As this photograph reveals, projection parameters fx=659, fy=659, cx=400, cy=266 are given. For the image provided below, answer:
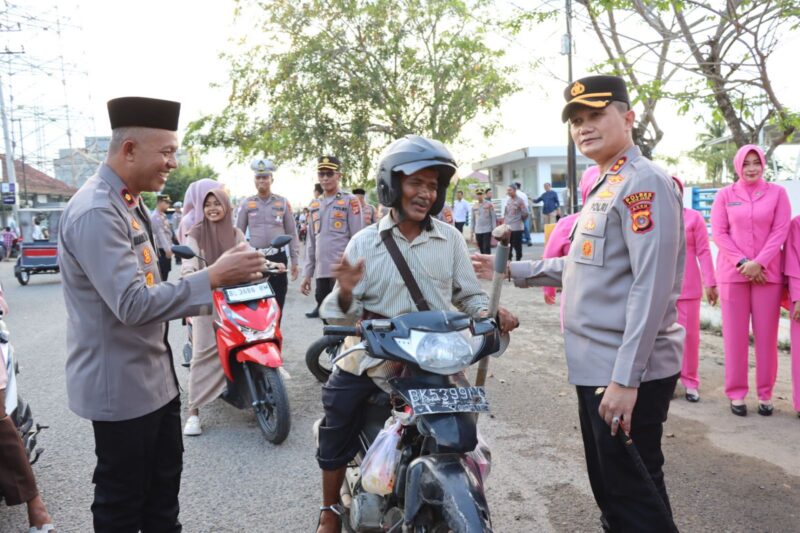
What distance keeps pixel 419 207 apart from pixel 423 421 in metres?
0.92

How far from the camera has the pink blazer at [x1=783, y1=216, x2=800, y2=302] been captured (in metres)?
5.04

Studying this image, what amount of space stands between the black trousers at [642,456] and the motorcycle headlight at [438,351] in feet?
2.06

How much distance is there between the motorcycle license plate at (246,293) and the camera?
4980 mm

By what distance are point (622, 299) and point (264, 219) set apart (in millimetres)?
5828

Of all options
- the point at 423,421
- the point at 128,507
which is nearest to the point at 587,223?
the point at 423,421

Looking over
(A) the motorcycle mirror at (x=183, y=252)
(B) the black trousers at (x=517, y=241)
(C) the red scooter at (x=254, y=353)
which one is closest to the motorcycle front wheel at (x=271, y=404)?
(C) the red scooter at (x=254, y=353)

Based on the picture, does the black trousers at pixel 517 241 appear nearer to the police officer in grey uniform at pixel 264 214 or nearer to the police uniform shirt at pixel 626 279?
the police officer in grey uniform at pixel 264 214

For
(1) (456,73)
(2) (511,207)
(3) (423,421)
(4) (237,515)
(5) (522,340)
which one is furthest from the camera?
(1) (456,73)

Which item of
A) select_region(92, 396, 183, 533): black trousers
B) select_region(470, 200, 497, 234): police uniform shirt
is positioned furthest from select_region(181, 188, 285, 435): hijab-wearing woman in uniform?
select_region(470, 200, 497, 234): police uniform shirt

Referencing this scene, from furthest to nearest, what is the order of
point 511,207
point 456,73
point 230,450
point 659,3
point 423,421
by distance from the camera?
point 456,73 < point 511,207 < point 659,3 < point 230,450 < point 423,421

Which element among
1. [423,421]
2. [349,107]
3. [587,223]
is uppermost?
[349,107]

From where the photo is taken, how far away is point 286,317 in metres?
10.1

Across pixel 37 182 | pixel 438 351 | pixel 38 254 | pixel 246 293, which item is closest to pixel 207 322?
pixel 246 293

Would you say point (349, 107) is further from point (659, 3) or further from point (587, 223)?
point (587, 223)
